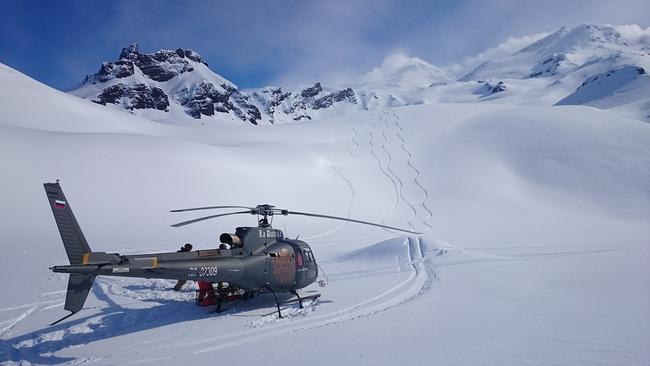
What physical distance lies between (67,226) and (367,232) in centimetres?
2032

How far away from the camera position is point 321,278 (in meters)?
14.2

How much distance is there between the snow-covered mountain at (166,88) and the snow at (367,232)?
8433 cm

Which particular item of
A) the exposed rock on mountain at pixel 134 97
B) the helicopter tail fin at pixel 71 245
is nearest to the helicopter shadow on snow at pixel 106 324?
the helicopter tail fin at pixel 71 245

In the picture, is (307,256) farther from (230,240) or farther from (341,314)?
Result: (230,240)

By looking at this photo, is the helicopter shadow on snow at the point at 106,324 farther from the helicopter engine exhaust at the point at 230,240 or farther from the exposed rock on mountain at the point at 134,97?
the exposed rock on mountain at the point at 134,97

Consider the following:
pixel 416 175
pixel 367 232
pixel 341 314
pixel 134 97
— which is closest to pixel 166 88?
pixel 134 97

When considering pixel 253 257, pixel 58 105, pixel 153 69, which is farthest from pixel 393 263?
pixel 153 69

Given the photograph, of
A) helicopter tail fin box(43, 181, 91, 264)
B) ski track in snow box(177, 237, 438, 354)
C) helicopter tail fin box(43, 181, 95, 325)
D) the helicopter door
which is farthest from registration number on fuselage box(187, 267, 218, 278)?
the helicopter door

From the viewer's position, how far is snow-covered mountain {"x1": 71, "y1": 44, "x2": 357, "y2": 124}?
137 m

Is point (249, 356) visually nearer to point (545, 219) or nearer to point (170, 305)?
point (170, 305)

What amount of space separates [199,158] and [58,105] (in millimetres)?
31461

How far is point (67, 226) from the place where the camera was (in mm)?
7035

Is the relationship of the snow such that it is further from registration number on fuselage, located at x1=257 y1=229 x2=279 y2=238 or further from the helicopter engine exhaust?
registration number on fuselage, located at x1=257 y1=229 x2=279 y2=238

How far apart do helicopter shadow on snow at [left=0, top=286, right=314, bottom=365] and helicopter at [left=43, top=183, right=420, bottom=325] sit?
44cm
